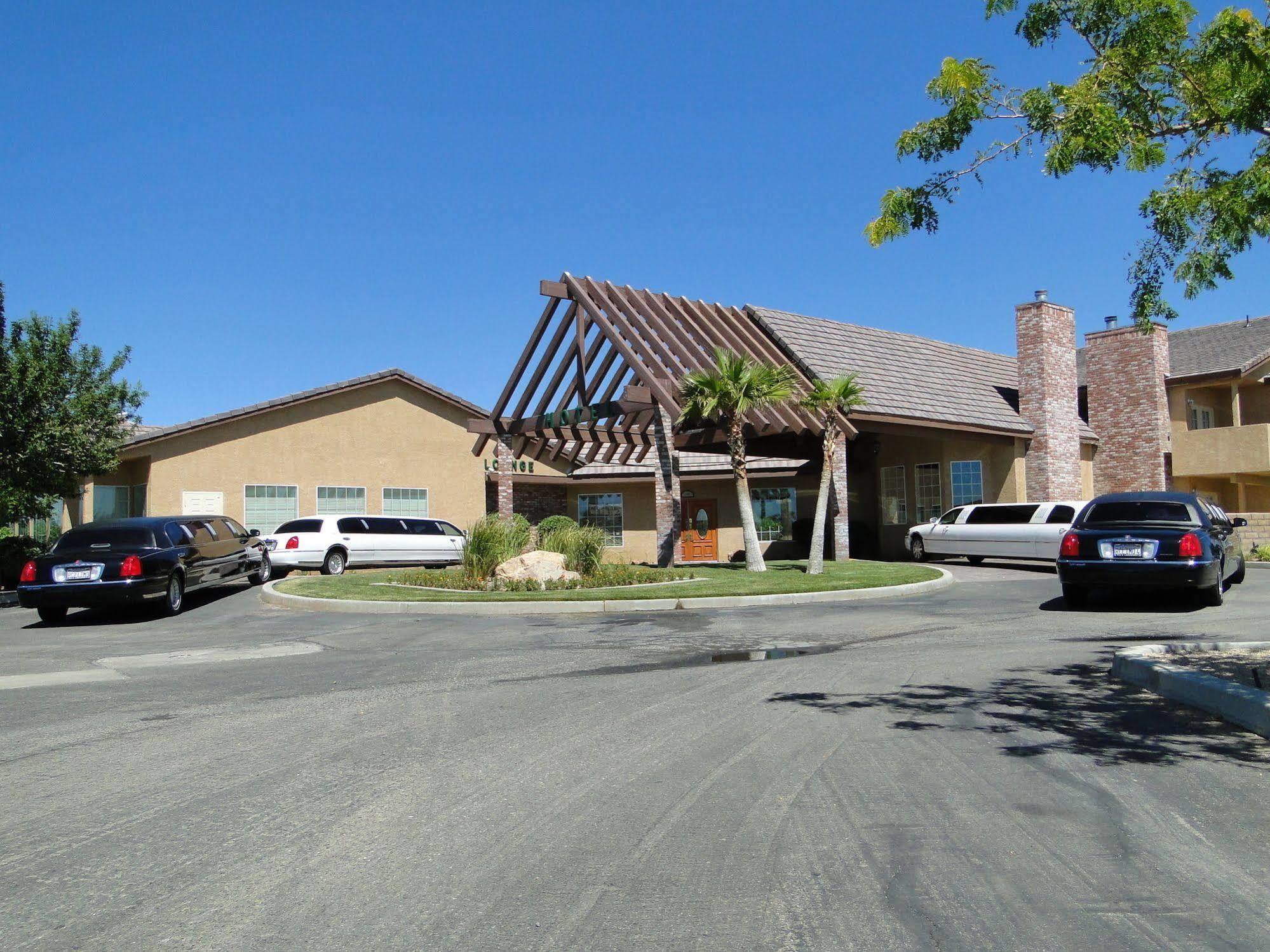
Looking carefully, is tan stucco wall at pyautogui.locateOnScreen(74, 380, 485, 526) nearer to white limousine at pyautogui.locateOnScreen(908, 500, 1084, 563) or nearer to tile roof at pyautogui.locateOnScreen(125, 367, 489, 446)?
tile roof at pyautogui.locateOnScreen(125, 367, 489, 446)

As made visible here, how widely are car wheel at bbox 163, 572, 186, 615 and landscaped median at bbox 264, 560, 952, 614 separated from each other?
1.58m

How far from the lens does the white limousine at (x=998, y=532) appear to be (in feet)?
75.0

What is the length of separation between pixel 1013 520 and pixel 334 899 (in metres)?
22.1

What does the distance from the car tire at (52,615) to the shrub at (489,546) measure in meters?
6.97

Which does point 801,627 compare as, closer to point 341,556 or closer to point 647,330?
point 647,330

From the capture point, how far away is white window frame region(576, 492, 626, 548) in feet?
115

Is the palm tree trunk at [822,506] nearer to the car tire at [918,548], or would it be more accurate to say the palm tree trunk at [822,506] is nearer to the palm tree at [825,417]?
the palm tree at [825,417]

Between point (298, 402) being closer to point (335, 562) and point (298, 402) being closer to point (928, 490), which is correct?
point (335, 562)

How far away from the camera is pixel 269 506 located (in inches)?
1146

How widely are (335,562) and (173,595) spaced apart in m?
8.91

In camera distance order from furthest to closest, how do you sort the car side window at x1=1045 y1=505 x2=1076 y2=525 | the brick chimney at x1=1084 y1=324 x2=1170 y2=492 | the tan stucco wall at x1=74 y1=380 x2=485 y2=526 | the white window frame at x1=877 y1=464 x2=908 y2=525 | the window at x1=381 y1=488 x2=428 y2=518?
the window at x1=381 y1=488 x2=428 y2=518
the brick chimney at x1=1084 y1=324 x2=1170 y2=492
the white window frame at x1=877 y1=464 x2=908 y2=525
the tan stucco wall at x1=74 y1=380 x2=485 y2=526
the car side window at x1=1045 y1=505 x2=1076 y2=525

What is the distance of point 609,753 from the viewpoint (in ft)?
20.8

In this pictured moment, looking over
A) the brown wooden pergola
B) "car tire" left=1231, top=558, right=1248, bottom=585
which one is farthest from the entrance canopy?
"car tire" left=1231, top=558, right=1248, bottom=585

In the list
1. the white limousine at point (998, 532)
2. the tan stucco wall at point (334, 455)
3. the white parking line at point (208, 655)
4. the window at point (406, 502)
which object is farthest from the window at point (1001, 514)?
the white parking line at point (208, 655)
